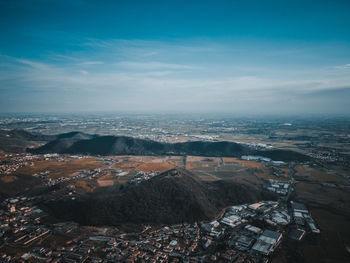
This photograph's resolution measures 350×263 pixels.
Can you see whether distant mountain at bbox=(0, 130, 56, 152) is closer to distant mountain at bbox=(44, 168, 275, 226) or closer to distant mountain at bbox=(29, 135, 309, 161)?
distant mountain at bbox=(29, 135, 309, 161)

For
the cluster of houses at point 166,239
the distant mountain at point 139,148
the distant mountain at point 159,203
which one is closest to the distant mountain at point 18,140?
the distant mountain at point 139,148

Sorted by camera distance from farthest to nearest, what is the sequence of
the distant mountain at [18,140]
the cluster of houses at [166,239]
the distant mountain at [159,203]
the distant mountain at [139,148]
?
the distant mountain at [18,140]
the distant mountain at [139,148]
the distant mountain at [159,203]
the cluster of houses at [166,239]

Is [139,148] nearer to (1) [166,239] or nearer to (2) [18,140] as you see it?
(2) [18,140]

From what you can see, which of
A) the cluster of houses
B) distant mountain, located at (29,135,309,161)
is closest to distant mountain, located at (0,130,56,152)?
distant mountain, located at (29,135,309,161)

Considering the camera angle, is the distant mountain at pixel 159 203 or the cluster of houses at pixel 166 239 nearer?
the cluster of houses at pixel 166 239

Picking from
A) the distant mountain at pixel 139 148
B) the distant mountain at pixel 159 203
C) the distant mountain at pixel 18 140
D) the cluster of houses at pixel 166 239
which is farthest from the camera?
the distant mountain at pixel 18 140

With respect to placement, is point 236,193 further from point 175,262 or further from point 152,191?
point 175,262

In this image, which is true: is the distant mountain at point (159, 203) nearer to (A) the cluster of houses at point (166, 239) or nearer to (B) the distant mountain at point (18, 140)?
(A) the cluster of houses at point (166, 239)

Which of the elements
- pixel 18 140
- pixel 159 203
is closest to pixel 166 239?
pixel 159 203
